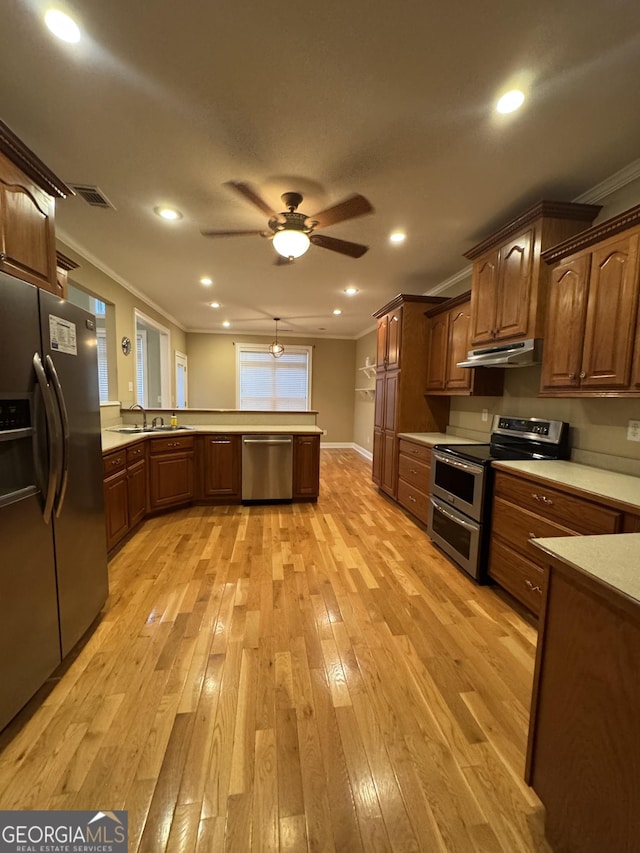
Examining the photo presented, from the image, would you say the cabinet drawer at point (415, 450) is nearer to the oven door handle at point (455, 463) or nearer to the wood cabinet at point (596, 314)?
the oven door handle at point (455, 463)

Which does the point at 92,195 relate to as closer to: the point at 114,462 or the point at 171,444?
the point at 114,462

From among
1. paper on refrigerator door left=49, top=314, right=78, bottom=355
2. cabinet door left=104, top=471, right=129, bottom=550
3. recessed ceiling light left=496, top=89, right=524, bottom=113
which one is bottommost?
cabinet door left=104, top=471, right=129, bottom=550

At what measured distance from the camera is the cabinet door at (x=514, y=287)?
2.44 metres

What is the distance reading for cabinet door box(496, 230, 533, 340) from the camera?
2437 millimetres

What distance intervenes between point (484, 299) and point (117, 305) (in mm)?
4322

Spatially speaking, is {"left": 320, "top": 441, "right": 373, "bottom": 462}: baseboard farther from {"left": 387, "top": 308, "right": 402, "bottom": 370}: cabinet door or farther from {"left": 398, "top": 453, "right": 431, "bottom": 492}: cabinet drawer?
{"left": 398, "top": 453, "right": 431, "bottom": 492}: cabinet drawer

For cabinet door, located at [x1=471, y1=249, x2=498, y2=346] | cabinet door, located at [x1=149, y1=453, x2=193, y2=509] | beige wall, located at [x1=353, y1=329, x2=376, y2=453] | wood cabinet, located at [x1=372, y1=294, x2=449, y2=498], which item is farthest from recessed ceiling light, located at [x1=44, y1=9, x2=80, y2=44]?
beige wall, located at [x1=353, y1=329, x2=376, y2=453]

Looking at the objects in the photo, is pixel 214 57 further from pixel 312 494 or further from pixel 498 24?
pixel 312 494

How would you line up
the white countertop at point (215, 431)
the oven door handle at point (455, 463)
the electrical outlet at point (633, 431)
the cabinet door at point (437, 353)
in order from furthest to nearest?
the cabinet door at point (437, 353) < the white countertop at point (215, 431) < the oven door handle at point (455, 463) < the electrical outlet at point (633, 431)

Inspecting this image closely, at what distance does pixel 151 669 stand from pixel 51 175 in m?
2.72

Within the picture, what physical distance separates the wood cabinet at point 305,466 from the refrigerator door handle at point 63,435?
2694mm

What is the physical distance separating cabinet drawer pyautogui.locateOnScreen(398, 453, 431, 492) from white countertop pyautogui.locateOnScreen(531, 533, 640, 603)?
91.1 inches

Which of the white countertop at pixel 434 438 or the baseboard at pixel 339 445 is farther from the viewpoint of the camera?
the baseboard at pixel 339 445

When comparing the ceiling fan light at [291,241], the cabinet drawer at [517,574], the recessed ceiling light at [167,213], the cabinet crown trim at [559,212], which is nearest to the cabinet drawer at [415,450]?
the cabinet drawer at [517,574]
